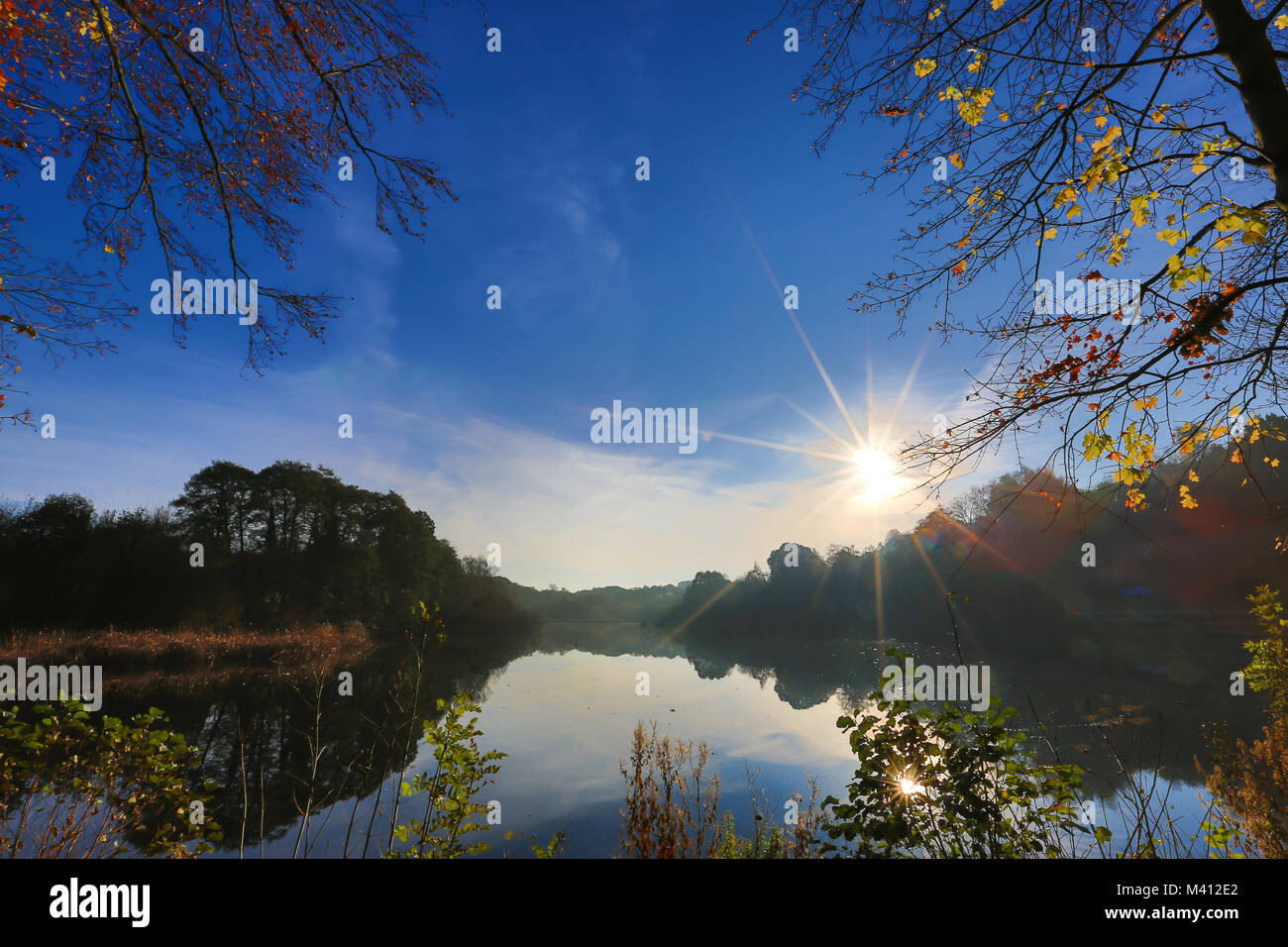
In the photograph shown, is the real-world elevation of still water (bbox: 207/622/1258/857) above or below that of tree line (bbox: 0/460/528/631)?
below

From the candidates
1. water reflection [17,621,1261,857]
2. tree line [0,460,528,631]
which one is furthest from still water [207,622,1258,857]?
tree line [0,460,528,631]

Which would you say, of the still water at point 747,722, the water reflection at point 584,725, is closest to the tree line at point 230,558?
the water reflection at point 584,725

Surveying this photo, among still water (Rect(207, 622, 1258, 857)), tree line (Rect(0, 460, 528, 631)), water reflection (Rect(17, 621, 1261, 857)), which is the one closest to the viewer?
water reflection (Rect(17, 621, 1261, 857))

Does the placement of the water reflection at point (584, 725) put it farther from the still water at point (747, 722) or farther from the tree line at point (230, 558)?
the tree line at point (230, 558)

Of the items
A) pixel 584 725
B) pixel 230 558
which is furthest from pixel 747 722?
pixel 230 558

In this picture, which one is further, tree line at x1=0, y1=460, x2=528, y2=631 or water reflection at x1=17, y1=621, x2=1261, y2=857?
tree line at x1=0, y1=460, x2=528, y2=631

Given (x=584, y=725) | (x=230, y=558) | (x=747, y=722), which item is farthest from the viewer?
(x=230, y=558)

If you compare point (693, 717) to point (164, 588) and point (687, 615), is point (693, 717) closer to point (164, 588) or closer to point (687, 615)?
point (164, 588)

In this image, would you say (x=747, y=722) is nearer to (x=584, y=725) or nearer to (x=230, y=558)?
(x=584, y=725)

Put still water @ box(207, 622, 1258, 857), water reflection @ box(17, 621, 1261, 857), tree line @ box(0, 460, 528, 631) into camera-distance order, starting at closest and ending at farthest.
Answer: water reflection @ box(17, 621, 1261, 857) < still water @ box(207, 622, 1258, 857) < tree line @ box(0, 460, 528, 631)

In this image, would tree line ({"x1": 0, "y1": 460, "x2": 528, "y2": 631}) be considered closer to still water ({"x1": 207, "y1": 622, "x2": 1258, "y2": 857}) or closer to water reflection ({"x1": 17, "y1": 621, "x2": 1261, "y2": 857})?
water reflection ({"x1": 17, "y1": 621, "x2": 1261, "y2": 857})

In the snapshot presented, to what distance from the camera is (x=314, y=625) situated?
29.7 m
